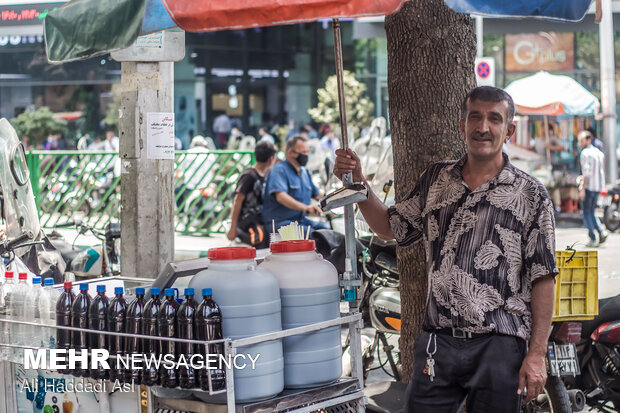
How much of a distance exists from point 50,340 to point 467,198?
6.18ft

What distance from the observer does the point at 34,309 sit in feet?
13.4

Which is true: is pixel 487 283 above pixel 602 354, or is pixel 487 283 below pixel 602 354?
above

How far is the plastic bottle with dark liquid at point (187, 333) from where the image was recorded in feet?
10.9

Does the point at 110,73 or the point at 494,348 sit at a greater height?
the point at 110,73

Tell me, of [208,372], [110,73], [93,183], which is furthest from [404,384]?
[110,73]

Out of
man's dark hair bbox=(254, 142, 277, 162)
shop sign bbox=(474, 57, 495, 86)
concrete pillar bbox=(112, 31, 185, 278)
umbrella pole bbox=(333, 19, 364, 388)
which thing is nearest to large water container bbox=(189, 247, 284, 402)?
umbrella pole bbox=(333, 19, 364, 388)

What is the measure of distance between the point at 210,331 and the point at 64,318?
2.57 ft

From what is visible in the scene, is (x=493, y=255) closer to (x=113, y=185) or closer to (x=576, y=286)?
(x=576, y=286)

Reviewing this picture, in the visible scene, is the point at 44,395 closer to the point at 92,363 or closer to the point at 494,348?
the point at 92,363

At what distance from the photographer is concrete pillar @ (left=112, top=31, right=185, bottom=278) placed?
281 inches

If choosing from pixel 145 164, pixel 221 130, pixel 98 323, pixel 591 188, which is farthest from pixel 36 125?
pixel 98 323

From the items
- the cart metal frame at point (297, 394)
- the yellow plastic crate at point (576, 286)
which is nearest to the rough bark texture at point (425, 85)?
the yellow plastic crate at point (576, 286)

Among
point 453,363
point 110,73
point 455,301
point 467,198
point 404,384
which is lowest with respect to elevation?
point 404,384

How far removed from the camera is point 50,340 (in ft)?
13.0
